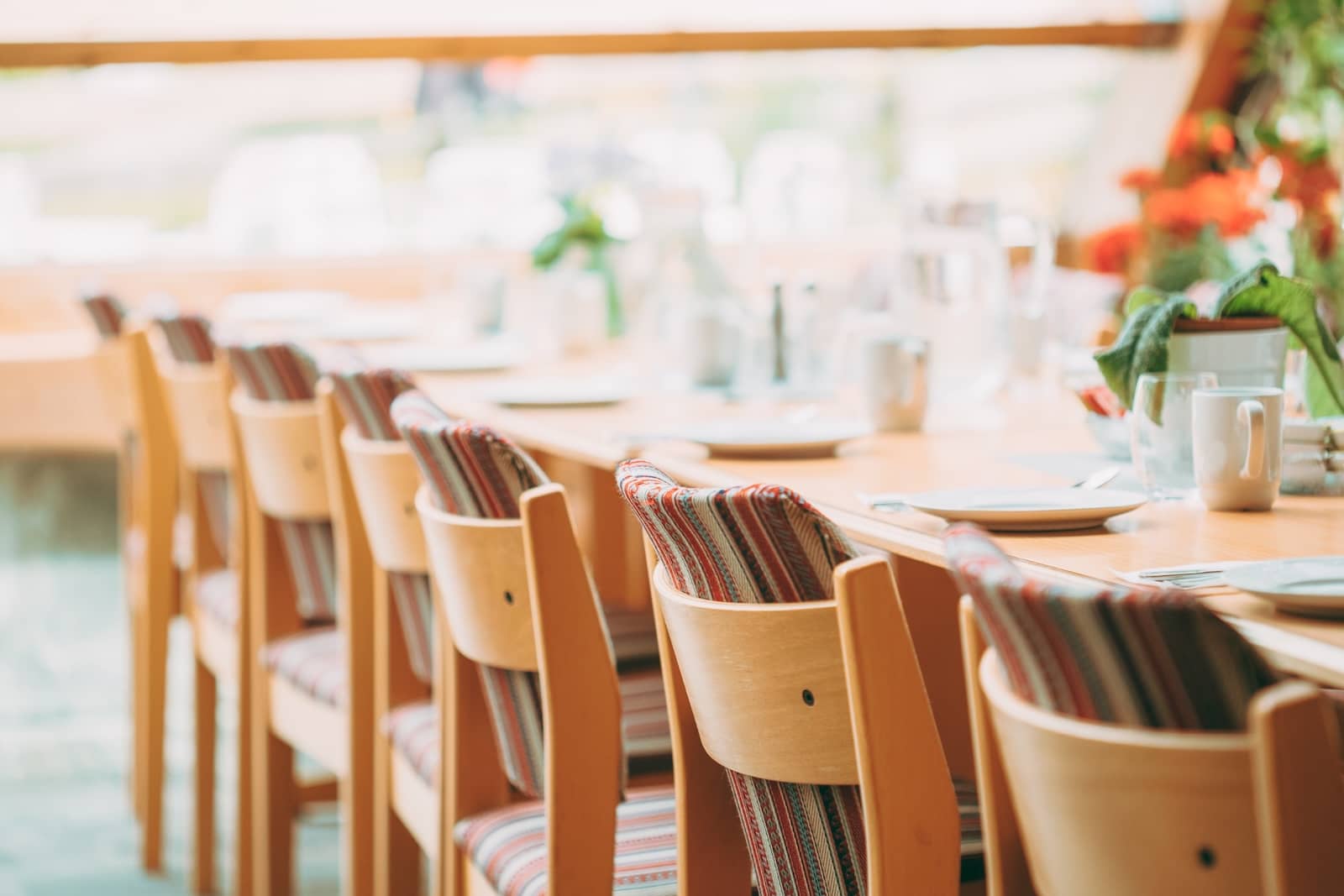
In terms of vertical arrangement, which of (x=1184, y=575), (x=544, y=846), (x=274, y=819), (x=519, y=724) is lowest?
(x=274, y=819)

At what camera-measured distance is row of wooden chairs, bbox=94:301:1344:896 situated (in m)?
0.84

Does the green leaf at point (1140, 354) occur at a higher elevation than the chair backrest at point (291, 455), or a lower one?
higher

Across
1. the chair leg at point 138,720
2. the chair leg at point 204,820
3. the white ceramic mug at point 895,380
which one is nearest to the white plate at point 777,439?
the white ceramic mug at point 895,380

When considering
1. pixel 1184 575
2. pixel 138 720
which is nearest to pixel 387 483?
pixel 1184 575

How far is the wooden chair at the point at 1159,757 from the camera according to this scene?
0.79 meters

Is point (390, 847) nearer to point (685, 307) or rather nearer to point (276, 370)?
point (276, 370)

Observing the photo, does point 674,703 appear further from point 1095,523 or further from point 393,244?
point 393,244

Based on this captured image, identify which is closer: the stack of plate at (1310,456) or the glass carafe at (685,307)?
the stack of plate at (1310,456)

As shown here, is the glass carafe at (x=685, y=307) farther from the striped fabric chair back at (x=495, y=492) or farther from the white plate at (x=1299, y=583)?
the white plate at (x=1299, y=583)

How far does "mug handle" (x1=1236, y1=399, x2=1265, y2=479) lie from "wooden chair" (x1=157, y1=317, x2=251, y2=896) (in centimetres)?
168

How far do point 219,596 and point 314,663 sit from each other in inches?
19.6

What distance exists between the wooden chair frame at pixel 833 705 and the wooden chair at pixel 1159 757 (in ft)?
0.46

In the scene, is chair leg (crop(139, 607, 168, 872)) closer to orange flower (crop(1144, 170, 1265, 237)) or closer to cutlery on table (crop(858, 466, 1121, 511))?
cutlery on table (crop(858, 466, 1121, 511))

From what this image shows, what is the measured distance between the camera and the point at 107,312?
3.38 metres
